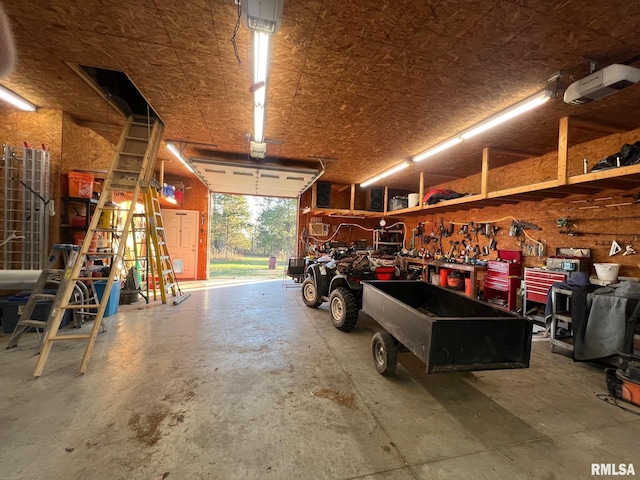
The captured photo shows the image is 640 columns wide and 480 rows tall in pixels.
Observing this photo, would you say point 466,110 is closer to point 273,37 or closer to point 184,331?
point 273,37

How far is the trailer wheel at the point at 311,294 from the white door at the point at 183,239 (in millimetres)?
4572

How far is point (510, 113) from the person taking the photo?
3248 millimetres

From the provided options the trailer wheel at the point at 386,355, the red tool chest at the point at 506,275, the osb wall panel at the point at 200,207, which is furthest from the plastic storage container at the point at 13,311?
the red tool chest at the point at 506,275

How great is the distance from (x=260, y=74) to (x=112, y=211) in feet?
9.79

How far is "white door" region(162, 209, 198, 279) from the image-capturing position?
7.98m

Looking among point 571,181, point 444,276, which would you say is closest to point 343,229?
point 444,276

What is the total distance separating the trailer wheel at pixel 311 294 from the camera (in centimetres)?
496

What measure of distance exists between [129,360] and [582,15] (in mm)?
5075

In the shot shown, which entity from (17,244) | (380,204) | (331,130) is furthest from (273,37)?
(380,204)

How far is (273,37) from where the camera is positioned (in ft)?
7.46

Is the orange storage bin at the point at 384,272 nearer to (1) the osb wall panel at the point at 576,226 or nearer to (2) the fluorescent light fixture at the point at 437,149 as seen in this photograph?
(2) the fluorescent light fixture at the point at 437,149

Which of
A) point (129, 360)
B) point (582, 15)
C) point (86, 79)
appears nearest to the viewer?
point (582, 15)

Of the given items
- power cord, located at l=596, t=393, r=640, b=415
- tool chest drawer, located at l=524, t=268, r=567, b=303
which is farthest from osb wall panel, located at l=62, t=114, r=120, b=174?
tool chest drawer, located at l=524, t=268, r=567, b=303

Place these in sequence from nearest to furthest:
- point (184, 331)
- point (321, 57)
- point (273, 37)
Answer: point (273, 37) < point (321, 57) < point (184, 331)
